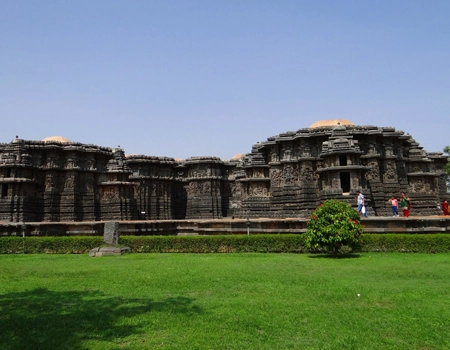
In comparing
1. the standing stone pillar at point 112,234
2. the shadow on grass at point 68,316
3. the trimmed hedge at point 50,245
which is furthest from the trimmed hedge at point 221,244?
the shadow on grass at point 68,316

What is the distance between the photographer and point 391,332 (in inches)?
203

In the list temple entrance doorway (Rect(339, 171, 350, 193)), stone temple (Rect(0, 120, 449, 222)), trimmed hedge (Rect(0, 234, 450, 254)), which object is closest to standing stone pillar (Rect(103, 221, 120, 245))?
trimmed hedge (Rect(0, 234, 450, 254))

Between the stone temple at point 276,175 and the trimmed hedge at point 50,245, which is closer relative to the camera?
the trimmed hedge at point 50,245

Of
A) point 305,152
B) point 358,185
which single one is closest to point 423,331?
point 358,185

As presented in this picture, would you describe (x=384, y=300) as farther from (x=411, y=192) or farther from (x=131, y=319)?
(x=411, y=192)

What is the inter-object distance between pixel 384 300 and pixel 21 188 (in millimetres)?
27402

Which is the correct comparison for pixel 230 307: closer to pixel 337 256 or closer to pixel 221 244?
pixel 337 256

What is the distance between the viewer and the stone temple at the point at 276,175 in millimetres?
23797

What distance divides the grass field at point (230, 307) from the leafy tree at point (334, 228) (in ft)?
5.39

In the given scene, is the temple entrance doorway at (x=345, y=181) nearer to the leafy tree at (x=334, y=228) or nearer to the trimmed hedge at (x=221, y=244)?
the trimmed hedge at (x=221, y=244)

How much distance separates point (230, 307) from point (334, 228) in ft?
23.8

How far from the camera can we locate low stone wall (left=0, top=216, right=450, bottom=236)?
51.8ft

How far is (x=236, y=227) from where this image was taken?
718 inches

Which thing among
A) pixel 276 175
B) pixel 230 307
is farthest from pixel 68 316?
Result: pixel 276 175
